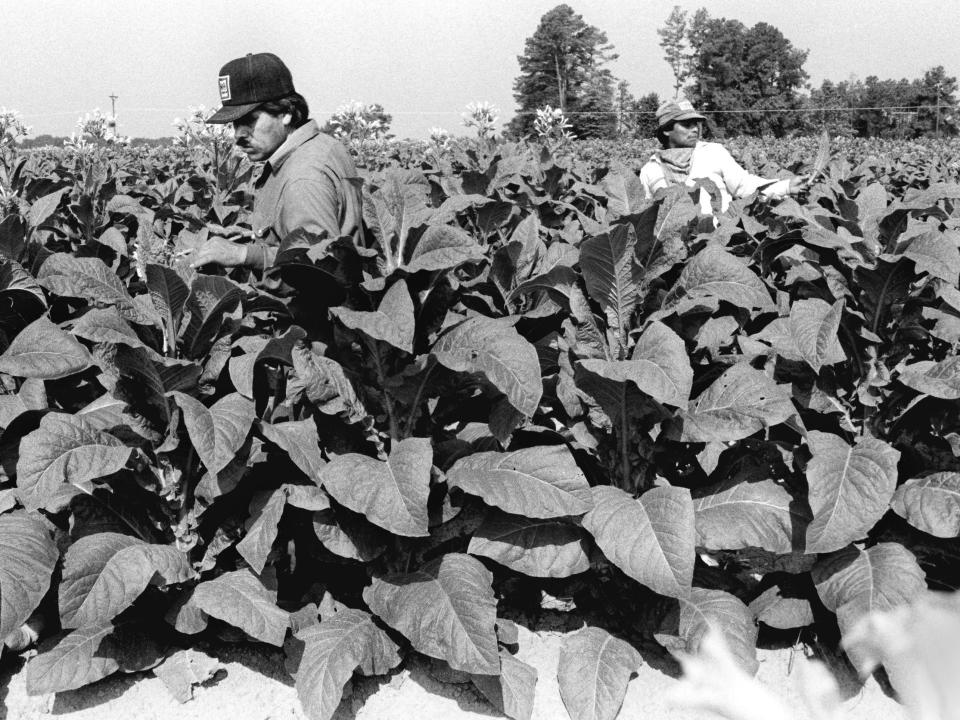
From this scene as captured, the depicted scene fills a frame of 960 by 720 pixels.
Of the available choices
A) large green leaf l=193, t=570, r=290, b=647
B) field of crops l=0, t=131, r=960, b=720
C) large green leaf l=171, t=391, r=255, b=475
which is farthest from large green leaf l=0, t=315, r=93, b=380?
large green leaf l=193, t=570, r=290, b=647

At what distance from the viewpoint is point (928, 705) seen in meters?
0.49

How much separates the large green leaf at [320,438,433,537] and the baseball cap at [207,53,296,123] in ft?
6.50

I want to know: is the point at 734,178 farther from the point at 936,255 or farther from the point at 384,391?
the point at 384,391

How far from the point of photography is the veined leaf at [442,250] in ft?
9.91

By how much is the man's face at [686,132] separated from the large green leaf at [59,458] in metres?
4.90

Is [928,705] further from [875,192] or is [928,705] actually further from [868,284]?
[875,192]

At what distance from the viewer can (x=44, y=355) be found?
3178mm

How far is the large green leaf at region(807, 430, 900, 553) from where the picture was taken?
112 inches

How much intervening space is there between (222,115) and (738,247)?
2.66 metres

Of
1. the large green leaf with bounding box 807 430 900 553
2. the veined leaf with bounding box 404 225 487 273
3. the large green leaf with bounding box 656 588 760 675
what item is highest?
the veined leaf with bounding box 404 225 487 273

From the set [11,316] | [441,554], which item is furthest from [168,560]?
[11,316]

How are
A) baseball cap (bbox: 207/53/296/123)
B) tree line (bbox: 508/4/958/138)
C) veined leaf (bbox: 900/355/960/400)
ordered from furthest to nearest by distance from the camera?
tree line (bbox: 508/4/958/138)
baseball cap (bbox: 207/53/296/123)
veined leaf (bbox: 900/355/960/400)

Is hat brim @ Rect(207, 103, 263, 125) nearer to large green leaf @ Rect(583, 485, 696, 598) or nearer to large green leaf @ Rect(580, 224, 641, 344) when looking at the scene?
large green leaf @ Rect(580, 224, 641, 344)

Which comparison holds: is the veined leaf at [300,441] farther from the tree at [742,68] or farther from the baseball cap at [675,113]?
the tree at [742,68]
